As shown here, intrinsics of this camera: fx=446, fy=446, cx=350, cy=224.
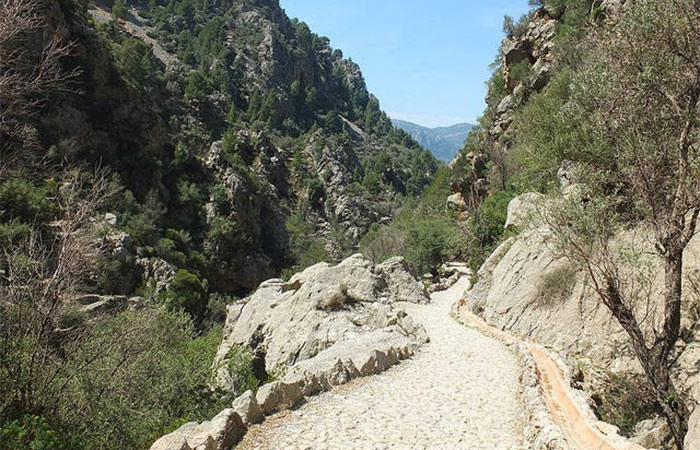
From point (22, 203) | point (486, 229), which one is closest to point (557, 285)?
point (486, 229)

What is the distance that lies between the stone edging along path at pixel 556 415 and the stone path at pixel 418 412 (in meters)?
0.41

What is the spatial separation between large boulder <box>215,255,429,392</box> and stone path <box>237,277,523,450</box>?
3066 millimetres

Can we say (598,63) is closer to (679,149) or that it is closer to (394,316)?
(679,149)

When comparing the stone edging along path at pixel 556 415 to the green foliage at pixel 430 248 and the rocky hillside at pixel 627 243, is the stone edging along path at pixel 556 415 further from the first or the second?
the green foliage at pixel 430 248

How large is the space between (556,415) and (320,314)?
39.7ft

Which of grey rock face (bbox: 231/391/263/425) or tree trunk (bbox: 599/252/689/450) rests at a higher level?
tree trunk (bbox: 599/252/689/450)

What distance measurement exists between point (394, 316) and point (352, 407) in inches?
374

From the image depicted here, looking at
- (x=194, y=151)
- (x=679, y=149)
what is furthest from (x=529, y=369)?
(x=194, y=151)

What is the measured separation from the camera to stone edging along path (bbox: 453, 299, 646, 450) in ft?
22.6

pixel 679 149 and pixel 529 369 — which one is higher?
pixel 679 149

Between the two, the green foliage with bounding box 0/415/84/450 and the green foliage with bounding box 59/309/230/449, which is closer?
the green foliage with bounding box 0/415/84/450

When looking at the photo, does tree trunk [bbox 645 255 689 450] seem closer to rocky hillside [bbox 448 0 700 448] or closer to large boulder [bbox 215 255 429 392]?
rocky hillside [bbox 448 0 700 448]

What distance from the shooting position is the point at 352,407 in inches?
376

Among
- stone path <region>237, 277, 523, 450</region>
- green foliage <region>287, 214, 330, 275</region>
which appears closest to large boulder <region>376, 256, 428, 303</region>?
stone path <region>237, 277, 523, 450</region>
